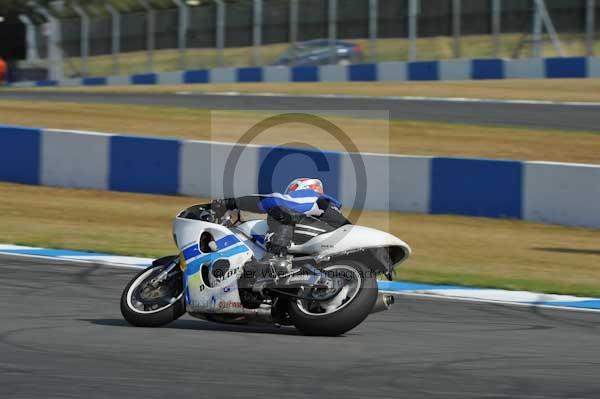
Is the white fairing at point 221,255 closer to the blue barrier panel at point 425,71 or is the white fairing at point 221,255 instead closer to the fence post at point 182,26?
the blue barrier panel at point 425,71

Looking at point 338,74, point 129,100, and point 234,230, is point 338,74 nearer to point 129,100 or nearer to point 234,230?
point 129,100

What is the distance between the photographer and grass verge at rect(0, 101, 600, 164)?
16.9 meters

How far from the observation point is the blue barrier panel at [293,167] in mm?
13836

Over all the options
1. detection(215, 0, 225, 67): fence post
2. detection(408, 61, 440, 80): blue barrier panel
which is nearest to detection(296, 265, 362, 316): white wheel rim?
detection(408, 61, 440, 80): blue barrier panel

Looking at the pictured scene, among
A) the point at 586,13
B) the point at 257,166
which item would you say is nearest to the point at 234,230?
the point at 257,166

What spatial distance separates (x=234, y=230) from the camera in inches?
288

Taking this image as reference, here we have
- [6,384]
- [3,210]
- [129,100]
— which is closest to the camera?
[6,384]

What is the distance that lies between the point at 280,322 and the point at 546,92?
1711 centimetres

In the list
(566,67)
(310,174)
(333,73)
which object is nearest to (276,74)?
(333,73)

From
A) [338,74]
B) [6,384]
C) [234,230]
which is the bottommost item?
[6,384]

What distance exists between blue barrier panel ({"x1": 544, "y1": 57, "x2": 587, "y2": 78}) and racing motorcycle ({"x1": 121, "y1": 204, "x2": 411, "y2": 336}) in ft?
62.2

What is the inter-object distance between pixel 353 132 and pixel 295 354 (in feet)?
40.2

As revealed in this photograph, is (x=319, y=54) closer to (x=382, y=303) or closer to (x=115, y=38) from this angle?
(x=115, y=38)

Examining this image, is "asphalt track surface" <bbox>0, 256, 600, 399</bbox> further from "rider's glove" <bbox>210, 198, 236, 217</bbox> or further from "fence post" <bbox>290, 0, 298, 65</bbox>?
"fence post" <bbox>290, 0, 298, 65</bbox>
